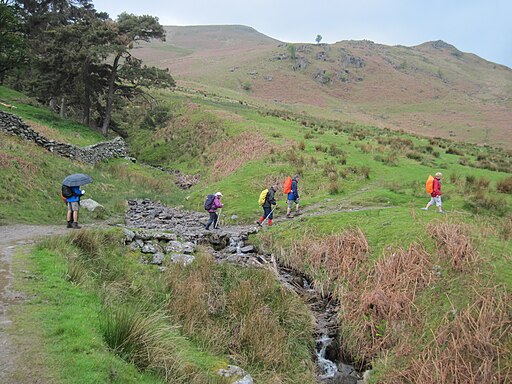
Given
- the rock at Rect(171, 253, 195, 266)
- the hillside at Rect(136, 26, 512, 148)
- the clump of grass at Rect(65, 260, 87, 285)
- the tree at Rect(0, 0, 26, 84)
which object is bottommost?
the rock at Rect(171, 253, 195, 266)

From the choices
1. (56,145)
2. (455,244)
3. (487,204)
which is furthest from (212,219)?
(56,145)

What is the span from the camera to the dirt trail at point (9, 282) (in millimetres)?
5445

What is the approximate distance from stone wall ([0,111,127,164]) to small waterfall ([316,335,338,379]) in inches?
830

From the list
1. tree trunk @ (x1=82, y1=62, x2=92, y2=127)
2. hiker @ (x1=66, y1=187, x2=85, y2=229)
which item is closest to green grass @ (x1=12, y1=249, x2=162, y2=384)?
hiker @ (x1=66, y1=187, x2=85, y2=229)

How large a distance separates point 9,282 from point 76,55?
30.5 metres

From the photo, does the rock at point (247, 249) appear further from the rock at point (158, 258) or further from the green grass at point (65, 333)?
the green grass at point (65, 333)

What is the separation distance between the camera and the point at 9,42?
32.9 metres

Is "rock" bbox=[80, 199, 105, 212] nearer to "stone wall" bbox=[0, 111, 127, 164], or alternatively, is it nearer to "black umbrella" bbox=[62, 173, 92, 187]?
"black umbrella" bbox=[62, 173, 92, 187]

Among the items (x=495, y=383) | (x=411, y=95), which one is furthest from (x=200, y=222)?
(x=411, y=95)

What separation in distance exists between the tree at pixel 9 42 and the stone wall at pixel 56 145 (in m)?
12.2

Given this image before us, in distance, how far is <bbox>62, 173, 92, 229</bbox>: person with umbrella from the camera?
14.3 m

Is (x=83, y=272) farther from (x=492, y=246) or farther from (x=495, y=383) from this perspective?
(x=492, y=246)

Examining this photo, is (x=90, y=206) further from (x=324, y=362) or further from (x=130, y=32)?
(x=130, y=32)

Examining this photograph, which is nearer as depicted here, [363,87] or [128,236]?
[128,236]
